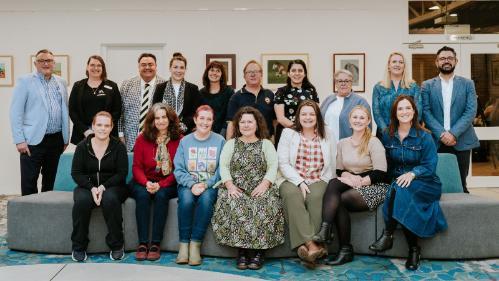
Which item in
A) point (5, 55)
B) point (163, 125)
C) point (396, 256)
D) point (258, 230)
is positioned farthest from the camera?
point (5, 55)

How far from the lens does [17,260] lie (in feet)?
12.3

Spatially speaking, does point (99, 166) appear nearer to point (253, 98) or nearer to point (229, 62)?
point (253, 98)

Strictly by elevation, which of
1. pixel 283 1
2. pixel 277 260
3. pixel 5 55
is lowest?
pixel 277 260

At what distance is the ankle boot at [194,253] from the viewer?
3.66 metres

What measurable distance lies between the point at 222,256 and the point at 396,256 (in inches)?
54.2

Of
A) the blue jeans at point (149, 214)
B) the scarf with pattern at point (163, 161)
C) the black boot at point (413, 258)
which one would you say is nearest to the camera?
the black boot at point (413, 258)

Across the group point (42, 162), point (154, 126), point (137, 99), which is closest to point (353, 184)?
point (154, 126)

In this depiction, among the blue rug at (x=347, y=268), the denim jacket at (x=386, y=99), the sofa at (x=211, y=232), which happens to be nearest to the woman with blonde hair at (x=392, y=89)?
the denim jacket at (x=386, y=99)

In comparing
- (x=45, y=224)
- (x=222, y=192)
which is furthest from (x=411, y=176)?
(x=45, y=224)

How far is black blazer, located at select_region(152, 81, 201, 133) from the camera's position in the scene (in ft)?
15.8

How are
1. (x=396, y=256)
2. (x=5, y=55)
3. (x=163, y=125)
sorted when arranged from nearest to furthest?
(x=396, y=256)
(x=163, y=125)
(x=5, y=55)

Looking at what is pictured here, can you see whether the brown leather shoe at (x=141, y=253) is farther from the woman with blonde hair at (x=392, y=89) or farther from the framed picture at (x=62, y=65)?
the framed picture at (x=62, y=65)

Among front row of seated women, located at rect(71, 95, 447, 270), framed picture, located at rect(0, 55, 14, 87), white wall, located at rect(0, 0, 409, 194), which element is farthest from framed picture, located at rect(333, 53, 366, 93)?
framed picture, located at rect(0, 55, 14, 87)

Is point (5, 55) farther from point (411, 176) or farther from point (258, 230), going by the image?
point (411, 176)
